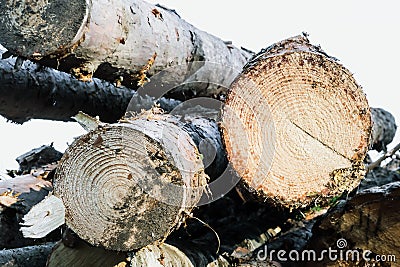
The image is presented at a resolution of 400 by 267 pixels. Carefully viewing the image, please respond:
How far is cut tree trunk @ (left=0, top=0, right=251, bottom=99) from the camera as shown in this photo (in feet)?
5.71

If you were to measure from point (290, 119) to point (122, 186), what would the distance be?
700 mm

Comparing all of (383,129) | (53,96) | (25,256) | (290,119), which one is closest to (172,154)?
(290,119)

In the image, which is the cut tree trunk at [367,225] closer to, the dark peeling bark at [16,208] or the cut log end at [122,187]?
the cut log end at [122,187]

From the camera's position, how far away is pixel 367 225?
7.07 feet

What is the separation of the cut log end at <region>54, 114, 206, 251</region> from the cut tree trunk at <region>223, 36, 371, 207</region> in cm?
31

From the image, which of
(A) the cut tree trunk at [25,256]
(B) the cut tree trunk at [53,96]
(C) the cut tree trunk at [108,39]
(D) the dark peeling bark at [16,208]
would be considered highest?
(C) the cut tree trunk at [108,39]

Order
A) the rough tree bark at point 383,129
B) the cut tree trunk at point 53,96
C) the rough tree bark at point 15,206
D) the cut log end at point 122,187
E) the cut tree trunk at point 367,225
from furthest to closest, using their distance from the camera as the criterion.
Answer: the rough tree bark at point 383,129 → the cut tree trunk at point 53,96 → the rough tree bark at point 15,206 → the cut tree trunk at point 367,225 → the cut log end at point 122,187

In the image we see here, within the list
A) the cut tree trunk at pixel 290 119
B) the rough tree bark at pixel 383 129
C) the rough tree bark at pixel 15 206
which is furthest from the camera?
the rough tree bark at pixel 383 129

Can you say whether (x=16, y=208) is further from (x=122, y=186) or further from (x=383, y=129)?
(x=383, y=129)

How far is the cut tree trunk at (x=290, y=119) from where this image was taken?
1.90 meters

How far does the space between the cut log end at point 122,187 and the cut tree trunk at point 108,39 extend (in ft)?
1.20

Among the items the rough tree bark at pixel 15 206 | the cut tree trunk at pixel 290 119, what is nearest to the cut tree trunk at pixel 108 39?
the cut tree trunk at pixel 290 119

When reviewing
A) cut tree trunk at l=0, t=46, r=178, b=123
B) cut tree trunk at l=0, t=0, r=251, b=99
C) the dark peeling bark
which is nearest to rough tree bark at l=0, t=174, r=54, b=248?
the dark peeling bark

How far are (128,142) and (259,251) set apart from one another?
3.65 feet
